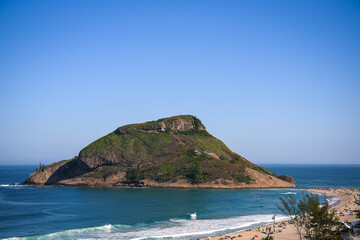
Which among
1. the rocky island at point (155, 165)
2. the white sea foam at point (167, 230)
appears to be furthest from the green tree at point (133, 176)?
the white sea foam at point (167, 230)

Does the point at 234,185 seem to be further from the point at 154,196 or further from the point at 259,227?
the point at 259,227

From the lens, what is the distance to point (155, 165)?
126 metres

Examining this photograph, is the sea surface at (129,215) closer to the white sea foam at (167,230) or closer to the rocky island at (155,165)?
the white sea foam at (167,230)

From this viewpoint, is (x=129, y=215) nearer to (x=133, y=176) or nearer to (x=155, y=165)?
(x=133, y=176)

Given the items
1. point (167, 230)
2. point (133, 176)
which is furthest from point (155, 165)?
point (167, 230)

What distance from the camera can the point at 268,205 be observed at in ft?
256

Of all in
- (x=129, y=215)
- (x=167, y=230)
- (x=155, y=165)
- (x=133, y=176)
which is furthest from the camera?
(x=155, y=165)

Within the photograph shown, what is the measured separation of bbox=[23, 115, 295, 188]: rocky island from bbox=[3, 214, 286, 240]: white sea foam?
5505 centimetres

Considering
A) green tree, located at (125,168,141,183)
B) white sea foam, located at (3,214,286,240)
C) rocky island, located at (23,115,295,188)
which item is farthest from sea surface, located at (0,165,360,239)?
green tree, located at (125,168,141,183)

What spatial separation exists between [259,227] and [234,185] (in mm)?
61028

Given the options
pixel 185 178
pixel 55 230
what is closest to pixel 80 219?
pixel 55 230

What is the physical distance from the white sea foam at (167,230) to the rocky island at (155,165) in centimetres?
5505

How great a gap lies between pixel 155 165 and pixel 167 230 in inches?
2905

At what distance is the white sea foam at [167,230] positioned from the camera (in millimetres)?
48562
